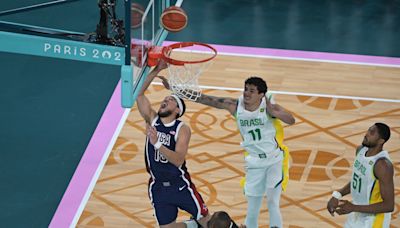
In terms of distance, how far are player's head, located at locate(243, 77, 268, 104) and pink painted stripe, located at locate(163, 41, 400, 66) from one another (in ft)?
14.9

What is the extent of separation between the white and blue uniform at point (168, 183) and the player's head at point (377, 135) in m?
1.65

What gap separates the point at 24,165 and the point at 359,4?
20.4ft

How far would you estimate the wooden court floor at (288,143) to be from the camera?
32.2ft

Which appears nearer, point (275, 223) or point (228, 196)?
point (275, 223)

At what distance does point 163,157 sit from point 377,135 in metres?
1.82

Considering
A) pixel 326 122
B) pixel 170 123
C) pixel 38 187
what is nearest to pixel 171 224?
pixel 170 123

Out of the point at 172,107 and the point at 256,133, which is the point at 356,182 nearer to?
the point at 256,133

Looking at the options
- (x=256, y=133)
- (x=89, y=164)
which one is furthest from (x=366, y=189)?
(x=89, y=164)

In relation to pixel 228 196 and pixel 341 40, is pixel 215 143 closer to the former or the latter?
pixel 228 196

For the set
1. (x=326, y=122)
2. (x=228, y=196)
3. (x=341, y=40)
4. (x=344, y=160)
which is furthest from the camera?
(x=341, y=40)

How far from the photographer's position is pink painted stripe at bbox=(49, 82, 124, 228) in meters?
9.77

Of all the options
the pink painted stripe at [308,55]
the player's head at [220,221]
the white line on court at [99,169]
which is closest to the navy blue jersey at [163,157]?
the player's head at [220,221]

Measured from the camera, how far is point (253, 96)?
8656 millimetres

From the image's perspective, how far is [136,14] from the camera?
25.3ft
